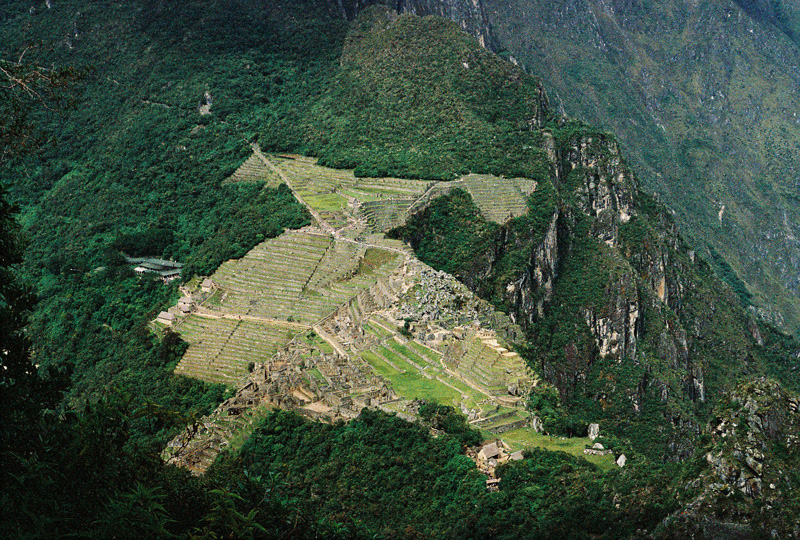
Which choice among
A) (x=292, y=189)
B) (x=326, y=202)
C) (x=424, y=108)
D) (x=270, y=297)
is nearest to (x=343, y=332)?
(x=270, y=297)

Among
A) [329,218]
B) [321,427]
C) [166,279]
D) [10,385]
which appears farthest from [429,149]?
[10,385]

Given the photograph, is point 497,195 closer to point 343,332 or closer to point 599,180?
point 599,180

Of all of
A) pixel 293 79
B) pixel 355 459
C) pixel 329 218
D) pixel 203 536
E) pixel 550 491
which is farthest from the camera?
pixel 293 79

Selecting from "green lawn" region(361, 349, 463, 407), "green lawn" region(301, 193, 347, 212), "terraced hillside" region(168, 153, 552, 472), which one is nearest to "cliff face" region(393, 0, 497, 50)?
"green lawn" region(301, 193, 347, 212)

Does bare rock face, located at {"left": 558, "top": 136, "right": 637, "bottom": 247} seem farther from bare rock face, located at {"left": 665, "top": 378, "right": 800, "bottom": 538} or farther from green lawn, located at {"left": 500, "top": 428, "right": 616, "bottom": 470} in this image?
bare rock face, located at {"left": 665, "top": 378, "right": 800, "bottom": 538}

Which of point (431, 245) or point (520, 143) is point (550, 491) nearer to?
point (431, 245)

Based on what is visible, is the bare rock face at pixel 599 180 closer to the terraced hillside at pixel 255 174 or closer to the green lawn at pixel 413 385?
the terraced hillside at pixel 255 174

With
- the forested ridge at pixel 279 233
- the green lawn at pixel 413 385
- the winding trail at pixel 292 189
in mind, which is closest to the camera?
the forested ridge at pixel 279 233

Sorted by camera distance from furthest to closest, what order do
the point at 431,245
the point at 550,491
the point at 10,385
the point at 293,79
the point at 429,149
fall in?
1. the point at 293,79
2. the point at 429,149
3. the point at 431,245
4. the point at 550,491
5. the point at 10,385

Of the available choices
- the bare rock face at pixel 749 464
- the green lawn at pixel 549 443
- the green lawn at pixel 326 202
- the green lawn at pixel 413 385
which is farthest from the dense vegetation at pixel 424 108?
the bare rock face at pixel 749 464

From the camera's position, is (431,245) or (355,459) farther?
(431,245)
